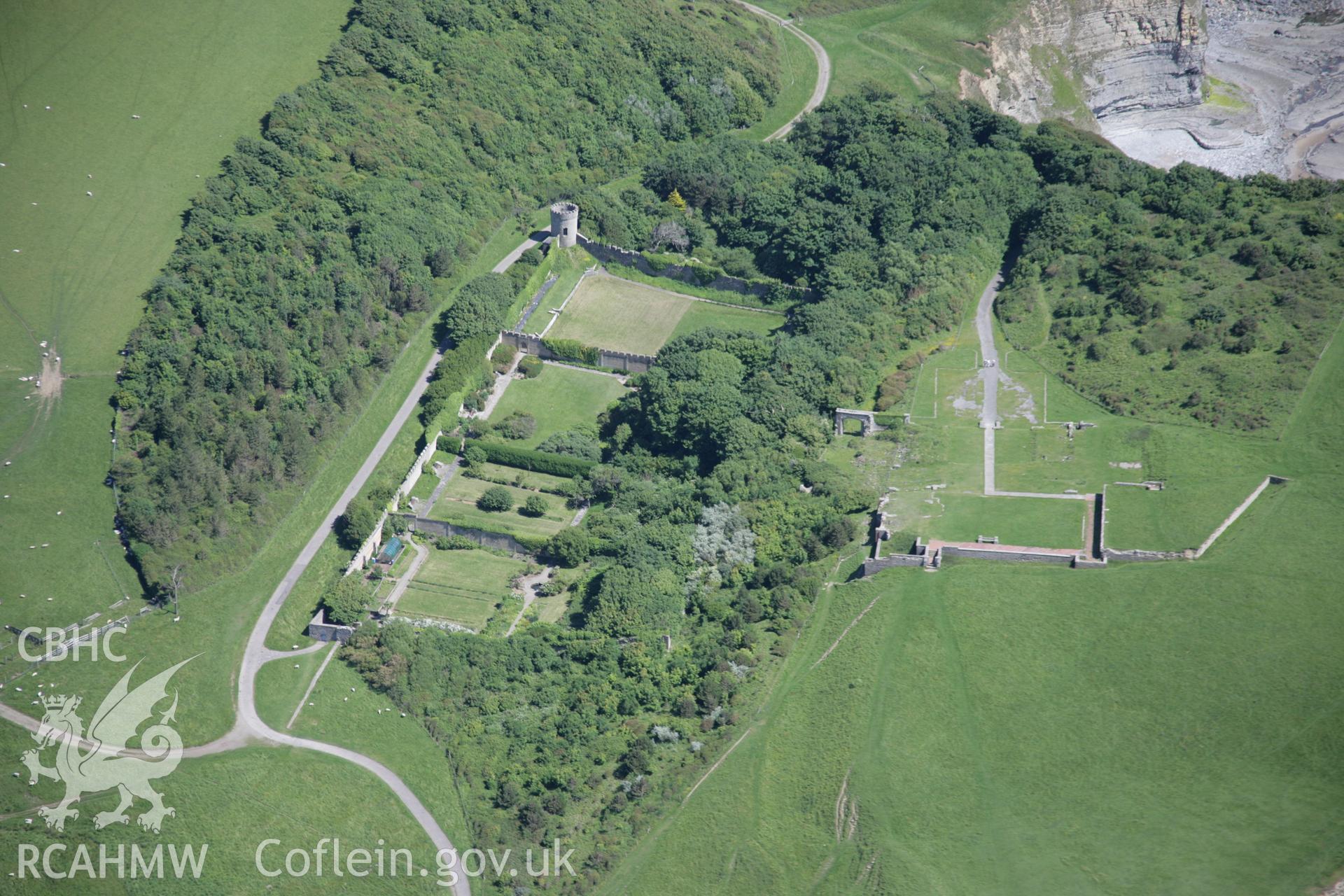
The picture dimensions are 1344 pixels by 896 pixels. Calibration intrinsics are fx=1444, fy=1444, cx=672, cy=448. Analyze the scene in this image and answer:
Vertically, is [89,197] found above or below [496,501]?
above

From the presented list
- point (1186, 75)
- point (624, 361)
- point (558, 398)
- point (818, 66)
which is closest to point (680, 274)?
point (624, 361)

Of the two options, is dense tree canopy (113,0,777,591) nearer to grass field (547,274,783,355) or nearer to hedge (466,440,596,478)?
grass field (547,274,783,355)

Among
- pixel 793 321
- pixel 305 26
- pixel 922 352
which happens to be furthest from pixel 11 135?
pixel 922 352

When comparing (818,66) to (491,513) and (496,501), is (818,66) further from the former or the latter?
(491,513)

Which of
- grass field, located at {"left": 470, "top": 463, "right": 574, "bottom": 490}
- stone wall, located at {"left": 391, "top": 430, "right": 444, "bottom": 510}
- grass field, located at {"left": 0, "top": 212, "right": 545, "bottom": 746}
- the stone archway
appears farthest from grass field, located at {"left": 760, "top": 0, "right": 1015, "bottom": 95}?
grass field, located at {"left": 0, "top": 212, "right": 545, "bottom": 746}

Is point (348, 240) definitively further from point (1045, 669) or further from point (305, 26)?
point (1045, 669)
